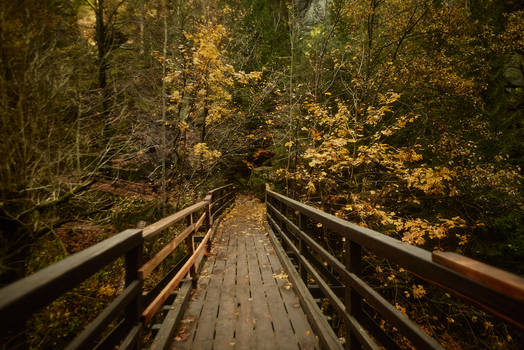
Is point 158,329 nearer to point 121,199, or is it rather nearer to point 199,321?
point 199,321

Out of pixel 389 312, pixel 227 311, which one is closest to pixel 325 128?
pixel 227 311

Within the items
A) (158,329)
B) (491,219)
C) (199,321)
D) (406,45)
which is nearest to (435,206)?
(491,219)

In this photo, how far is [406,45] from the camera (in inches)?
334

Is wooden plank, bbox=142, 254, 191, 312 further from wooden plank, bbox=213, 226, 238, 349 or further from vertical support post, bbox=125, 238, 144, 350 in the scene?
wooden plank, bbox=213, 226, 238, 349

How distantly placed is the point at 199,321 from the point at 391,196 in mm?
6191

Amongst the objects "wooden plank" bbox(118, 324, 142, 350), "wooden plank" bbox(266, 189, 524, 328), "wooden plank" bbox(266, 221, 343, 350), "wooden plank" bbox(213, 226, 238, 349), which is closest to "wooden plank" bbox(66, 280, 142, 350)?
"wooden plank" bbox(118, 324, 142, 350)

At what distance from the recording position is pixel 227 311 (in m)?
3.21

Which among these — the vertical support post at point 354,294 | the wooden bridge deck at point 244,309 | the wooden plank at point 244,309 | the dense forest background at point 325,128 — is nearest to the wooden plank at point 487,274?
the vertical support post at point 354,294

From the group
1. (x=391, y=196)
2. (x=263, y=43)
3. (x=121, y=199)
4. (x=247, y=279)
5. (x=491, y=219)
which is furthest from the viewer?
(x=263, y=43)

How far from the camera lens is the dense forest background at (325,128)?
5023 mm

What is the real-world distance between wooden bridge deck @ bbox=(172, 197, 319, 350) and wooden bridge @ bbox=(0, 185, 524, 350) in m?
0.01

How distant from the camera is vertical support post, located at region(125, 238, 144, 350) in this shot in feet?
5.99

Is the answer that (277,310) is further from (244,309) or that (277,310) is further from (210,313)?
(210,313)

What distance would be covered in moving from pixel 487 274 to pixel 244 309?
9.79 ft
